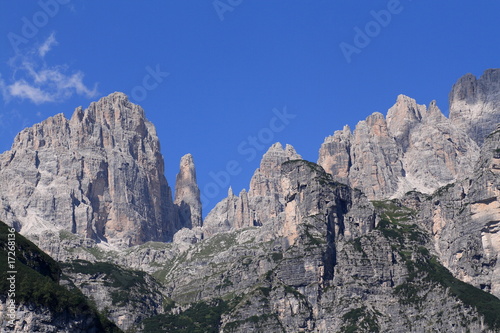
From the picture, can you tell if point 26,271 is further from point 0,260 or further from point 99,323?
point 99,323

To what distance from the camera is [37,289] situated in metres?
160

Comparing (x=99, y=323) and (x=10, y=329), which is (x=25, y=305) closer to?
(x=10, y=329)

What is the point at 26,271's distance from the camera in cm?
16538

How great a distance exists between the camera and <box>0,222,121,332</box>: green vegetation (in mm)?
158000

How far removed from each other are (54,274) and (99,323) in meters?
21.6

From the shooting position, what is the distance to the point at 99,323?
16975 cm

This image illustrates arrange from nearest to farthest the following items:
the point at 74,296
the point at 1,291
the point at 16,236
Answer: the point at 1,291 → the point at 74,296 → the point at 16,236

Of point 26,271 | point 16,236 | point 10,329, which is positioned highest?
point 16,236

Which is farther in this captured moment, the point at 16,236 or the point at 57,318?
the point at 16,236

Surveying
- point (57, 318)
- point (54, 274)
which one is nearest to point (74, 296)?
point (57, 318)

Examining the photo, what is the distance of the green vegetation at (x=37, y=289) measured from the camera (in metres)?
158

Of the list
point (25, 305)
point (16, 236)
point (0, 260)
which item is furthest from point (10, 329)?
point (16, 236)

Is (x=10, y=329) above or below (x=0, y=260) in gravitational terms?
below

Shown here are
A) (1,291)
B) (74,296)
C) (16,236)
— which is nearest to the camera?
(1,291)
